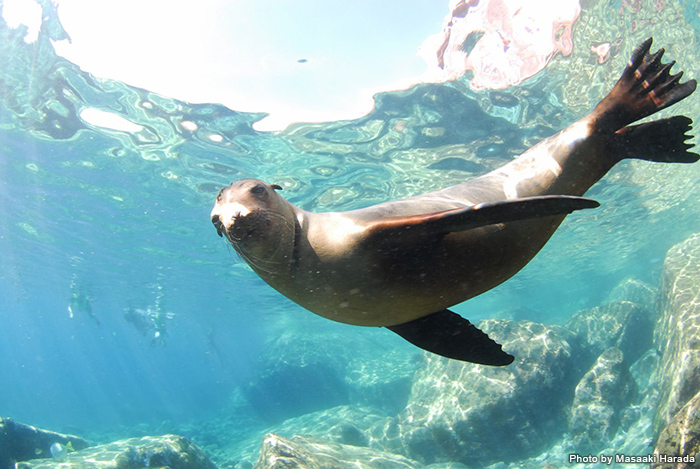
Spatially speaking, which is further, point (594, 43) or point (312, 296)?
point (594, 43)

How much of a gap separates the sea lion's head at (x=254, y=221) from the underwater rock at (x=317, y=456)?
4872 mm

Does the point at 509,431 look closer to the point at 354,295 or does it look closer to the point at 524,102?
the point at 524,102

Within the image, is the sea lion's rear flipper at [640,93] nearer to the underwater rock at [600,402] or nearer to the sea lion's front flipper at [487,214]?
the sea lion's front flipper at [487,214]

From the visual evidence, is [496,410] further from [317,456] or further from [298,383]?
[298,383]

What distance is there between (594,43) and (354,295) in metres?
9.26

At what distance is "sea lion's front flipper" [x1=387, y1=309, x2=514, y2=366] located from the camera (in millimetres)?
2861

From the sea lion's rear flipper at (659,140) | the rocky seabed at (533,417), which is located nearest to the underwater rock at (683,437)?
the rocky seabed at (533,417)

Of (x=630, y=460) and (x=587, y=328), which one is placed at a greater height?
(x=587, y=328)

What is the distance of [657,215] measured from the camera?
22.9 meters

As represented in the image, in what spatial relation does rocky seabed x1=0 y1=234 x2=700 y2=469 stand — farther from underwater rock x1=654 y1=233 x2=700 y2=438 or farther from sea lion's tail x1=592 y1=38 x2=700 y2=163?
sea lion's tail x1=592 y1=38 x2=700 y2=163

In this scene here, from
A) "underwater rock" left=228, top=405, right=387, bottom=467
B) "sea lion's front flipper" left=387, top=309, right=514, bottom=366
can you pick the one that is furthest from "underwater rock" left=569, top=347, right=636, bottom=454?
"sea lion's front flipper" left=387, top=309, right=514, bottom=366

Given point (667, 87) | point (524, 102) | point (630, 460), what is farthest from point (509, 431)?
point (667, 87)

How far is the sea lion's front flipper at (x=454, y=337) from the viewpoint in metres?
2.86

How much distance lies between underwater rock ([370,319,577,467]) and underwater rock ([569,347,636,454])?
0.56 m
